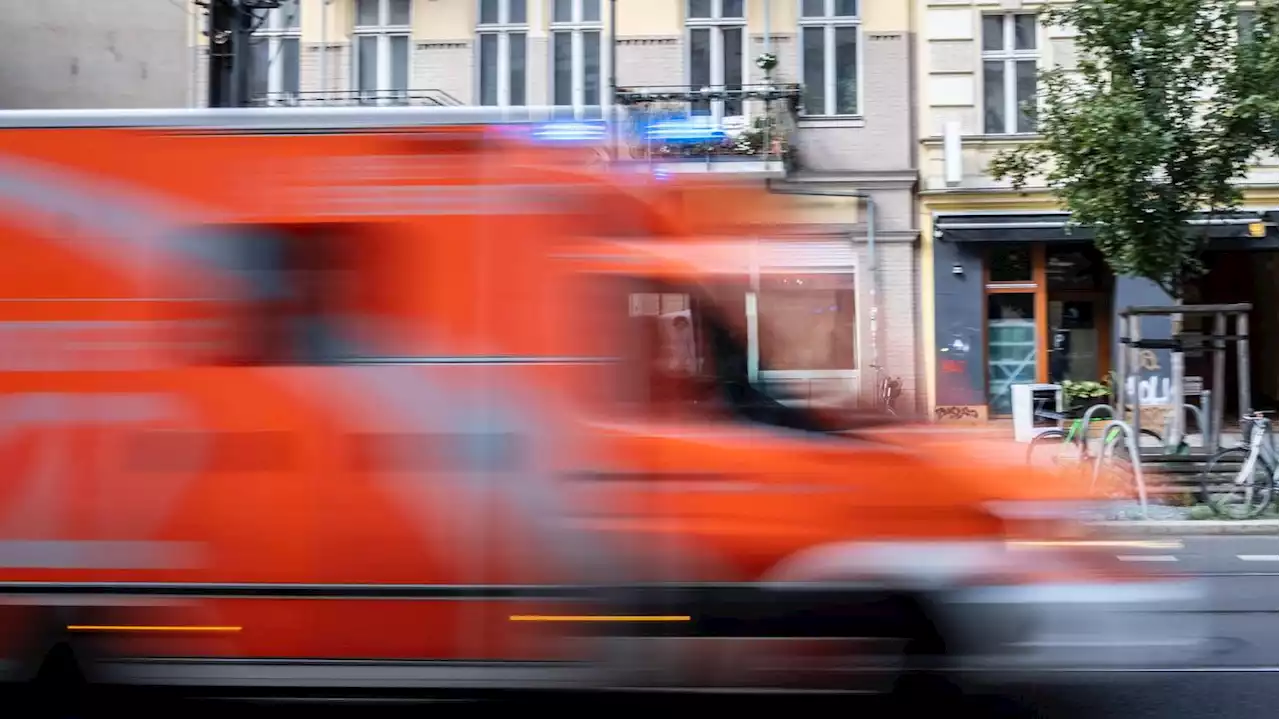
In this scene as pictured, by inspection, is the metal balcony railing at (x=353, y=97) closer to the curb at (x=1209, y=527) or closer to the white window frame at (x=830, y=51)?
the white window frame at (x=830, y=51)

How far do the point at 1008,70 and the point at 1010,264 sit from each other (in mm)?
3196

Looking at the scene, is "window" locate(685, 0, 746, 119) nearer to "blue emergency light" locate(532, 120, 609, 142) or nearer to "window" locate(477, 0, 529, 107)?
"window" locate(477, 0, 529, 107)

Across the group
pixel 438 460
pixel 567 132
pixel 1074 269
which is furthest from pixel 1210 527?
pixel 438 460

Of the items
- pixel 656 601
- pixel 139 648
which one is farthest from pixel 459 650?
→ pixel 139 648

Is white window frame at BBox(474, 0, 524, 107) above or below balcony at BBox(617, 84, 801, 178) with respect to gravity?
above

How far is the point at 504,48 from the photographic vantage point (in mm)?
19391

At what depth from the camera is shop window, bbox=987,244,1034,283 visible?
18.4 meters

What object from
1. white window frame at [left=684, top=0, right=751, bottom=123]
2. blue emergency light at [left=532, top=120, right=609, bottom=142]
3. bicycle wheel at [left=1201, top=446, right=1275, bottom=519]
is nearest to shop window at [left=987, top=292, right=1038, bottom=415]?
white window frame at [left=684, top=0, right=751, bottom=123]

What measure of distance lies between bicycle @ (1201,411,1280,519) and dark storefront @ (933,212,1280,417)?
6.60 metres

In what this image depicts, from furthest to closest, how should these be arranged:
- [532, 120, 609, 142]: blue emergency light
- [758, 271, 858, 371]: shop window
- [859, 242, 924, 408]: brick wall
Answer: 1. [859, 242, 924, 408]: brick wall
2. [758, 271, 858, 371]: shop window
3. [532, 120, 609, 142]: blue emergency light

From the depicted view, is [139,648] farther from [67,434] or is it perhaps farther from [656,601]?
[656,601]

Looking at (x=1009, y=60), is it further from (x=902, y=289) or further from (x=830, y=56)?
(x=902, y=289)

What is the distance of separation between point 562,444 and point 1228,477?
9.45 metres

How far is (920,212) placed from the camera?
18.4 m
